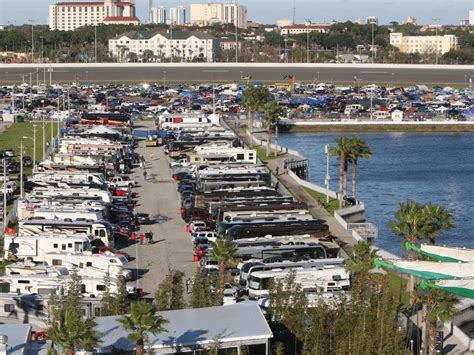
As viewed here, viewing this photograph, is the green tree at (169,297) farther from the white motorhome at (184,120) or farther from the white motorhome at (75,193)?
the white motorhome at (184,120)

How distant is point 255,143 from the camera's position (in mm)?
59812

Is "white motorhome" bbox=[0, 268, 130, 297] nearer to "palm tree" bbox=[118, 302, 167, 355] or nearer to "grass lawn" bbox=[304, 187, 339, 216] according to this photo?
"palm tree" bbox=[118, 302, 167, 355]

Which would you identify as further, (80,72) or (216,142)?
(80,72)

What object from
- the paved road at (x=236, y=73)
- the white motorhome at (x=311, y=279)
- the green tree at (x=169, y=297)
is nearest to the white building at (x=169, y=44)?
the paved road at (x=236, y=73)

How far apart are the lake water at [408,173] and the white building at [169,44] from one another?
263 ft

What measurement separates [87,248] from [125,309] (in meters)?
8.41

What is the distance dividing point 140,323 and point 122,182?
2550 cm

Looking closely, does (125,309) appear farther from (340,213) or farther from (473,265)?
(340,213)

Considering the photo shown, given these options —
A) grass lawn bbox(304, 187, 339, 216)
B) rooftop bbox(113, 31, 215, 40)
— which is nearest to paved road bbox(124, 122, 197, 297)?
grass lawn bbox(304, 187, 339, 216)

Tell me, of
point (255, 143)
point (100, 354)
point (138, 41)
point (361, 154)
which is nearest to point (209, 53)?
point (138, 41)

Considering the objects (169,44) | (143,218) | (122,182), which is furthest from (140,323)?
(169,44)

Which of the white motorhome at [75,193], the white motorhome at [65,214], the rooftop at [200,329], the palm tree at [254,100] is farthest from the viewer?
the palm tree at [254,100]

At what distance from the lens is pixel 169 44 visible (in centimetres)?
15512

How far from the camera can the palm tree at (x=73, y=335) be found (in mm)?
18031
